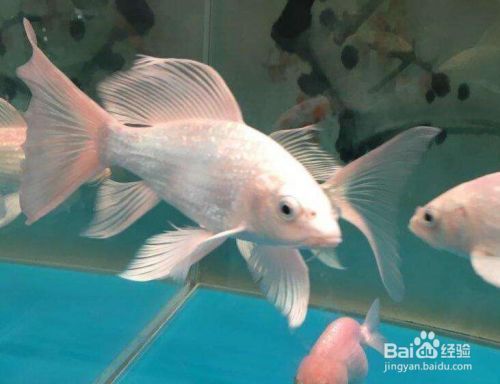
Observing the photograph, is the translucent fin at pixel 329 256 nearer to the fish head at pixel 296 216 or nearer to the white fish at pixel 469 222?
the white fish at pixel 469 222

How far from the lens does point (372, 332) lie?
1.28 meters

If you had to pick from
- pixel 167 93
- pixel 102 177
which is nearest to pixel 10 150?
pixel 102 177

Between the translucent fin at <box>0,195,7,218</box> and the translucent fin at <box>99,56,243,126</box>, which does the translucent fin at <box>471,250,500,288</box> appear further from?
the translucent fin at <box>0,195,7,218</box>

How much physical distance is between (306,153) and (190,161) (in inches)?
7.8

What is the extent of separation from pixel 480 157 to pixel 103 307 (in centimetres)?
108

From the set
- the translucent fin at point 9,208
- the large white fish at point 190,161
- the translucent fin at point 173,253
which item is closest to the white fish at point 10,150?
the translucent fin at point 9,208

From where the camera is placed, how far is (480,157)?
4.93 ft

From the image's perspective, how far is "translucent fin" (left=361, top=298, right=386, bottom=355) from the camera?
127cm

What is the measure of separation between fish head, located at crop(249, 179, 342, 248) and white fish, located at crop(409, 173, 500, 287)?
36 centimetres

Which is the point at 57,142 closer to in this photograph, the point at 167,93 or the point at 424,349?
the point at 167,93

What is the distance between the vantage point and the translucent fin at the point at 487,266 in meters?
1.04

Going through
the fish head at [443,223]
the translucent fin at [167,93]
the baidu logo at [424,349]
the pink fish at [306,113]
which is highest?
the translucent fin at [167,93]

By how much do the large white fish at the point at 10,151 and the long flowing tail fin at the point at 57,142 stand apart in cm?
27

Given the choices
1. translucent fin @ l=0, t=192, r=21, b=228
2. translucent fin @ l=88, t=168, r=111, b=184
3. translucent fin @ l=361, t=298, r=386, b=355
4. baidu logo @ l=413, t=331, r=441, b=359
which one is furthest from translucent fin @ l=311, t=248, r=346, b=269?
translucent fin @ l=0, t=192, r=21, b=228
